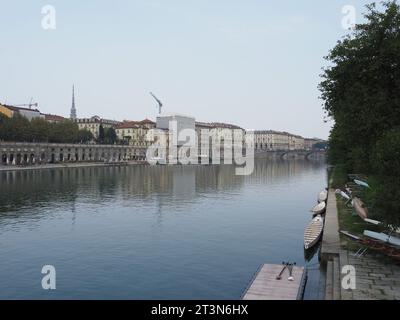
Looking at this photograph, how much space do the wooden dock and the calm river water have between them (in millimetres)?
1351

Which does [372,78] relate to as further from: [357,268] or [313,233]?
[357,268]

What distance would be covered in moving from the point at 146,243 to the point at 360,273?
65.9ft

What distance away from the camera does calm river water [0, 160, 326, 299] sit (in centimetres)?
2742

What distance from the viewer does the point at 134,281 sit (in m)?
28.3

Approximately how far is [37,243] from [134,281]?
46.7 ft

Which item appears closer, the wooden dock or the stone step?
the wooden dock

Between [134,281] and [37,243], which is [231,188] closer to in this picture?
[37,243]

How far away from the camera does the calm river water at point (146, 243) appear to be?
27.4m

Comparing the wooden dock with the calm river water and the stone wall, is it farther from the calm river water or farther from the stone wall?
the stone wall

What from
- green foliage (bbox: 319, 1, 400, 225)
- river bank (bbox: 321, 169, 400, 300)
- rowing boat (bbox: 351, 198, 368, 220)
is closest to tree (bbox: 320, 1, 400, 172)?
green foliage (bbox: 319, 1, 400, 225)

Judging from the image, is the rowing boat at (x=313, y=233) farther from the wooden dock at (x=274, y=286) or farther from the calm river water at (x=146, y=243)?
the wooden dock at (x=274, y=286)

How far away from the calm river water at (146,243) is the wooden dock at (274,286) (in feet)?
4.43

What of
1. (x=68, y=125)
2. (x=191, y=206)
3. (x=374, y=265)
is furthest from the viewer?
(x=68, y=125)
